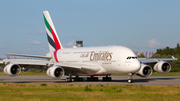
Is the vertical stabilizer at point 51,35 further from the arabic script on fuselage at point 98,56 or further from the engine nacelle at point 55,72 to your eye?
the engine nacelle at point 55,72

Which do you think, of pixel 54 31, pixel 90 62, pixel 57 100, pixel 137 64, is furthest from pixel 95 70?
pixel 57 100

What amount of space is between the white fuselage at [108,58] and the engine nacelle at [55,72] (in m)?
4.22

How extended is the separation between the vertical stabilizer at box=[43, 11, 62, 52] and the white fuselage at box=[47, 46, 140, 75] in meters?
5.13

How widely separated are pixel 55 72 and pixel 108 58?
649cm

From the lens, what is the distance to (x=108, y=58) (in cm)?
3156

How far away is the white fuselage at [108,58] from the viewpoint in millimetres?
29312

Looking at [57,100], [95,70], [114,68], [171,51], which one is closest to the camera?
[57,100]

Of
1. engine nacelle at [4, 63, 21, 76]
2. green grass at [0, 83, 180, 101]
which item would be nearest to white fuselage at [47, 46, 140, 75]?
engine nacelle at [4, 63, 21, 76]

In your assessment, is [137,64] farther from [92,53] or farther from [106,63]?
[92,53]

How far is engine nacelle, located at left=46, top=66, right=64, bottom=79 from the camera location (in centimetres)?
3109

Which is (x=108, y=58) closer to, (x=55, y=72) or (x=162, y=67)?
(x=55, y=72)

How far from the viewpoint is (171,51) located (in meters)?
126

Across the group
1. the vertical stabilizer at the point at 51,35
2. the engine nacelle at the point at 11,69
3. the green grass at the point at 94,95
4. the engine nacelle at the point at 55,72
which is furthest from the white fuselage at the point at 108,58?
the green grass at the point at 94,95

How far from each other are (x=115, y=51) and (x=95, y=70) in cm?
373
